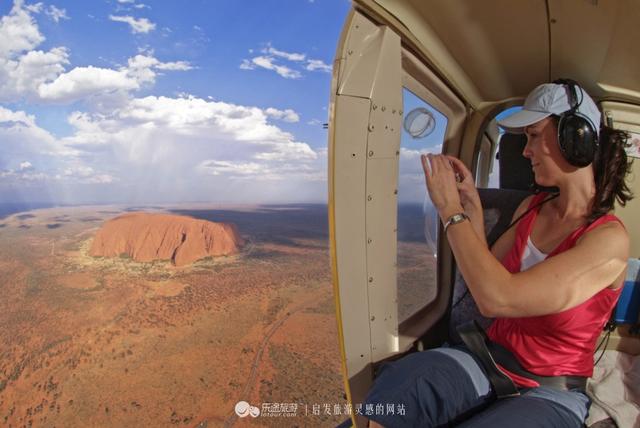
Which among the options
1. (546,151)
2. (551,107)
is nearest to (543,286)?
(546,151)

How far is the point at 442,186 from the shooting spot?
1138 mm

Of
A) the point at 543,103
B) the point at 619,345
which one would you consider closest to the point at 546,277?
the point at 543,103

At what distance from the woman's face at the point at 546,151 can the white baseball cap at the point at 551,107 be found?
3 centimetres

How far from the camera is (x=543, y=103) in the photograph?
3.60 feet

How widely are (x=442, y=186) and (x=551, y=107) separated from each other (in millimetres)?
394

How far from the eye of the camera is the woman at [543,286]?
2.97 feet

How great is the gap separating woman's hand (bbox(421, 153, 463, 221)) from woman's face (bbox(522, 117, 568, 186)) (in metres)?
0.25

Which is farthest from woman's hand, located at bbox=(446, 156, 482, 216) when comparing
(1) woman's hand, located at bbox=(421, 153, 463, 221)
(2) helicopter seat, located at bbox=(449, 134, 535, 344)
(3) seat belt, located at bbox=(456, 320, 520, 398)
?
(3) seat belt, located at bbox=(456, 320, 520, 398)

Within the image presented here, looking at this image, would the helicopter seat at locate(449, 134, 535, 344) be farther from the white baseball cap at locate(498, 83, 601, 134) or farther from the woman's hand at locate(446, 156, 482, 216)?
the white baseball cap at locate(498, 83, 601, 134)

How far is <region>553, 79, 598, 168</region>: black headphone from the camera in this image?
101cm

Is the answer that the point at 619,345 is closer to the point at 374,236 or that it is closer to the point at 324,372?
the point at 374,236

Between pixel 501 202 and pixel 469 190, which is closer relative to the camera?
pixel 469 190

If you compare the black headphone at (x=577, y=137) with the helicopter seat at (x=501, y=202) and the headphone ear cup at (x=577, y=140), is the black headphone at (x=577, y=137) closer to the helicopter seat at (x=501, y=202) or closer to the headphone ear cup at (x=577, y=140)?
the headphone ear cup at (x=577, y=140)

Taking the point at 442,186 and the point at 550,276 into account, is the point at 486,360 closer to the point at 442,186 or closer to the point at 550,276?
the point at 550,276
